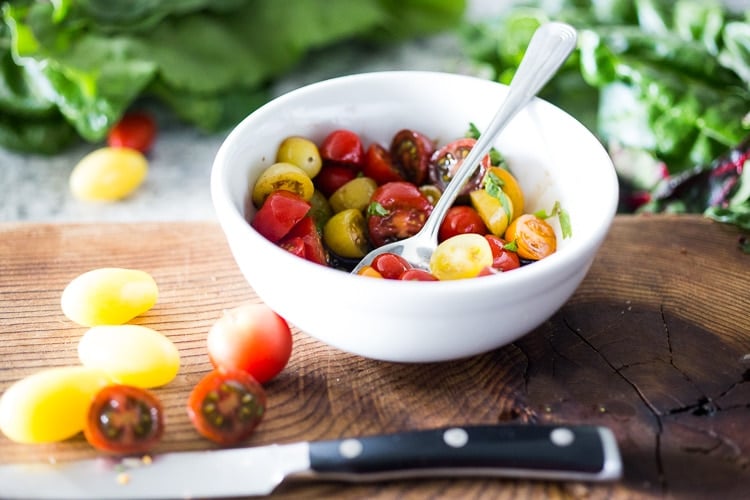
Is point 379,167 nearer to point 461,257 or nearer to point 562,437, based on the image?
point 461,257

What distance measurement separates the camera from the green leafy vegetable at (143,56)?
1.67 m

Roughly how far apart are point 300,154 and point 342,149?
0.06 metres

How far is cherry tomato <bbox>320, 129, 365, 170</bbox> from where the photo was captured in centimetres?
117

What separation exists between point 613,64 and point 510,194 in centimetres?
58

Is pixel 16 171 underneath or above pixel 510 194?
underneath

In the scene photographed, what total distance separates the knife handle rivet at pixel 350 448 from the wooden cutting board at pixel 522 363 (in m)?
0.04

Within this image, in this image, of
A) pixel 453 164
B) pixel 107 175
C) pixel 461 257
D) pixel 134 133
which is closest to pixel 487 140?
pixel 453 164

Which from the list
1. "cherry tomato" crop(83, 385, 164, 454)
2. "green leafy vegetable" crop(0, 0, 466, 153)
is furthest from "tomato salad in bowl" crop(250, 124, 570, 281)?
"green leafy vegetable" crop(0, 0, 466, 153)

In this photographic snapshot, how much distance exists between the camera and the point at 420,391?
100cm

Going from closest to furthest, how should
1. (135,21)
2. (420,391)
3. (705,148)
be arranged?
(420,391) → (705,148) → (135,21)

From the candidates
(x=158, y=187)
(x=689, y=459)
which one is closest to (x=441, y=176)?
(x=689, y=459)

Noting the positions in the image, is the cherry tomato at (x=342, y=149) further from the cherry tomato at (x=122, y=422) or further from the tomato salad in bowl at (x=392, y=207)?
the cherry tomato at (x=122, y=422)

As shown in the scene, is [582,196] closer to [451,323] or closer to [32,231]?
[451,323]

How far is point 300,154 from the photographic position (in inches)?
44.7
